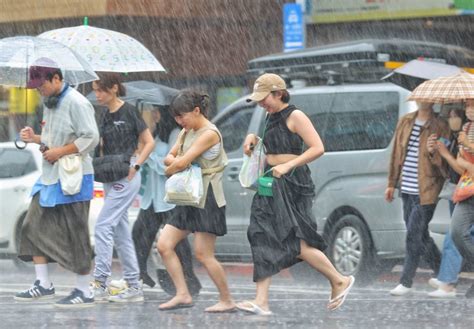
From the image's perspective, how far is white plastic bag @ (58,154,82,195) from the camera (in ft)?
31.8

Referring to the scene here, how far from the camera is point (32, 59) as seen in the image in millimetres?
10078

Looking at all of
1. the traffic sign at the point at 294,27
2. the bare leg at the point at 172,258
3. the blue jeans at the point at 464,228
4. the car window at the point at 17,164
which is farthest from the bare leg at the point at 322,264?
the traffic sign at the point at 294,27

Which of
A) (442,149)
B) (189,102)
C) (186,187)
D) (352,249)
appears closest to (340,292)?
(186,187)

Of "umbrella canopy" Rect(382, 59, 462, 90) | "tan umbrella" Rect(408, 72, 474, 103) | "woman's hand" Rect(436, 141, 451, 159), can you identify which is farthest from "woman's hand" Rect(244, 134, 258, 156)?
"umbrella canopy" Rect(382, 59, 462, 90)

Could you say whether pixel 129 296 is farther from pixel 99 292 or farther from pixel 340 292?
pixel 340 292

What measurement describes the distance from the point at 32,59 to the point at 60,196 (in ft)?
3.56

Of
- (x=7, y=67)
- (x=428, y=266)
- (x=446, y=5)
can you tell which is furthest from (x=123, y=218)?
(x=446, y=5)

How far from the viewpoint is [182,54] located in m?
23.2

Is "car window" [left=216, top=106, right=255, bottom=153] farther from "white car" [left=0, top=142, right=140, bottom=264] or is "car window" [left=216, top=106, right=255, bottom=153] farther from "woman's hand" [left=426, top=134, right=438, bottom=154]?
"woman's hand" [left=426, top=134, right=438, bottom=154]

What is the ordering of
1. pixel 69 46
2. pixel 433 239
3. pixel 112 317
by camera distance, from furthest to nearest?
pixel 433 239 < pixel 69 46 < pixel 112 317

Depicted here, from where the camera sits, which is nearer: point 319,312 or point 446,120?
point 319,312

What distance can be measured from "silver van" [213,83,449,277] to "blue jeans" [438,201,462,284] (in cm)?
94

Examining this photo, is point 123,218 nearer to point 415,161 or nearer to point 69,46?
point 69,46

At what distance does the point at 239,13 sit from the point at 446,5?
14.1 ft
